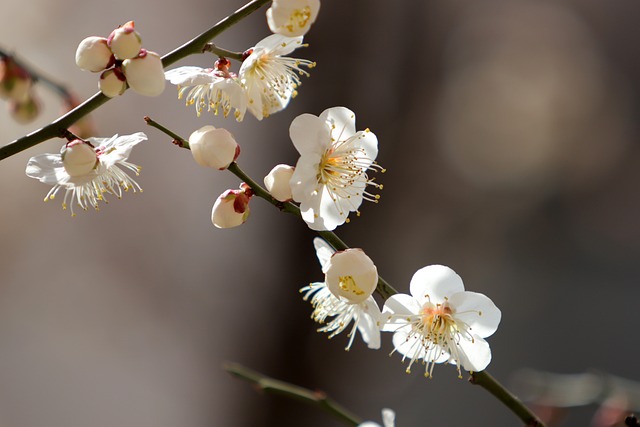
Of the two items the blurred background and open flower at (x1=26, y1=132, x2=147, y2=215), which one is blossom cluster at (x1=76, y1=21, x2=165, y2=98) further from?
the blurred background

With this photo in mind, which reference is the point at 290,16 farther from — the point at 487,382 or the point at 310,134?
the point at 487,382

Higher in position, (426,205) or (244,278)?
(426,205)

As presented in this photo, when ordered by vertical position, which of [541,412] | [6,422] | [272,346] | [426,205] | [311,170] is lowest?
[6,422]

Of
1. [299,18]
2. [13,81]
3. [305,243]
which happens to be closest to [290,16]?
[299,18]

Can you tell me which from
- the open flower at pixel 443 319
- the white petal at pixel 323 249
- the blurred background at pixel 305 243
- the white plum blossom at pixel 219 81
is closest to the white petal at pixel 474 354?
the open flower at pixel 443 319

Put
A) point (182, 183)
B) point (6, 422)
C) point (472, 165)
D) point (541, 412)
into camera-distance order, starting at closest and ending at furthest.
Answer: point (541, 412), point (6, 422), point (182, 183), point (472, 165)

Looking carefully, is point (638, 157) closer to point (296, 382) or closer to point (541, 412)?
point (296, 382)

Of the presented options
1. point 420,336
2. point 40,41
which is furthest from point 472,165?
point 420,336
